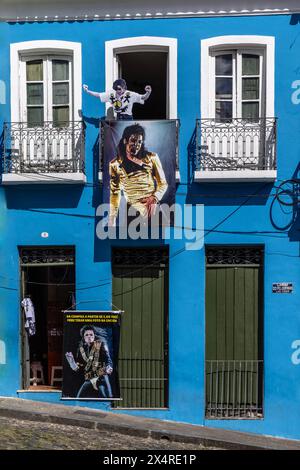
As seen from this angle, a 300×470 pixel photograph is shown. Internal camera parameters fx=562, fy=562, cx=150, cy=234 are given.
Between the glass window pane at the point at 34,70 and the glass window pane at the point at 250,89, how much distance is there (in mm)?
3499

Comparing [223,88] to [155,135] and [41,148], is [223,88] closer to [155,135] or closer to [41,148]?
[155,135]

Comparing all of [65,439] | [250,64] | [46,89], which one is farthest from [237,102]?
[65,439]

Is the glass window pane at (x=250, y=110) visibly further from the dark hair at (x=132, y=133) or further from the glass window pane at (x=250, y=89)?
the dark hair at (x=132, y=133)

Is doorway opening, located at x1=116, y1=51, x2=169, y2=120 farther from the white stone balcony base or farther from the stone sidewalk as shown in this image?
the stone sidewalk

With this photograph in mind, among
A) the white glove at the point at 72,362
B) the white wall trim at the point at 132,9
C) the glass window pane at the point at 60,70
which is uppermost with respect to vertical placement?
the white wall trim at the point at 132,9

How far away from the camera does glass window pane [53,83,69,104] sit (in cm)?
968

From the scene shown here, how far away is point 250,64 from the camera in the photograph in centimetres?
942

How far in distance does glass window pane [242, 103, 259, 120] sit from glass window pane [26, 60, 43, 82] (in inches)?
140

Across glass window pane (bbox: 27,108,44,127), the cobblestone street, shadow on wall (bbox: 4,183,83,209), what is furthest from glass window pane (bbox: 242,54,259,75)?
the cobblestone street

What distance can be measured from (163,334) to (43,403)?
7.60ft

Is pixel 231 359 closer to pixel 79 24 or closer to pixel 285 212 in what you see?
pixel 285 212

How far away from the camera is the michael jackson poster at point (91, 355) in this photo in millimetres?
9320

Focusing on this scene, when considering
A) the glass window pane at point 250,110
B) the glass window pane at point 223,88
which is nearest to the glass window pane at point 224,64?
the glass window pane at point 223,88

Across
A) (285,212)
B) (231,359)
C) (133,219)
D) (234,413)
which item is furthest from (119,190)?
(234,413)
